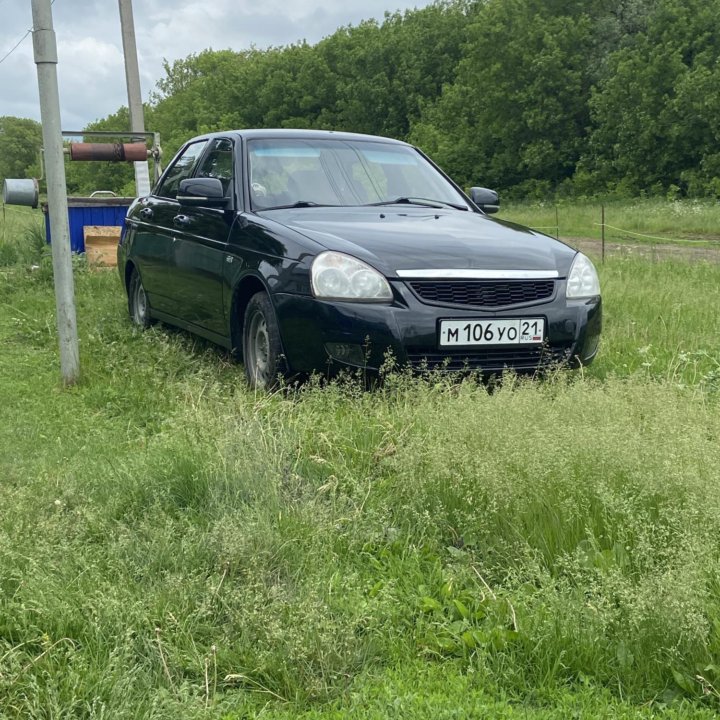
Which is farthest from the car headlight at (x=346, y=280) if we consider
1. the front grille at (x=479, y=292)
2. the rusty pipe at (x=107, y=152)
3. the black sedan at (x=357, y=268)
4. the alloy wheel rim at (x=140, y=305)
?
the rusty pipe at (x=107, y=152)

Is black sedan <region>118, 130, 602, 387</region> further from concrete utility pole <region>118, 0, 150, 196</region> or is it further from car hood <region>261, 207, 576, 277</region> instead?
concrete utility pole <region>118, 0, 150, 196</region>

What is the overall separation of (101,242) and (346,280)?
324 inches

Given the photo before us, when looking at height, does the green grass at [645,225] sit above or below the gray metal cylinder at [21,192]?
below

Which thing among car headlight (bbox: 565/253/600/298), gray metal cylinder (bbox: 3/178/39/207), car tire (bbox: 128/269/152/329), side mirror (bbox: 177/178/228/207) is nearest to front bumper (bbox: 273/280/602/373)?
car headlight (bbox: 565/253/600/298)

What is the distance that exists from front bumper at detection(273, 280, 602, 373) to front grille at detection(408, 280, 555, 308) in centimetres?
4

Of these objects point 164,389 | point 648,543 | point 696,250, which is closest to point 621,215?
point 696,250

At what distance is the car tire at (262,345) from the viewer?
16.9 feet

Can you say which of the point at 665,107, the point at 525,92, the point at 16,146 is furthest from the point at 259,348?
the point at 16,146

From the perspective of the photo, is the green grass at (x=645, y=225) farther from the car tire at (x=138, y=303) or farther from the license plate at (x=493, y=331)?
the license plate at (x=493, y=331)

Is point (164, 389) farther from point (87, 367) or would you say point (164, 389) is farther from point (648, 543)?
point (648, 543)

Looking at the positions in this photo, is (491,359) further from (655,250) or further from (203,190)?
(655,250)

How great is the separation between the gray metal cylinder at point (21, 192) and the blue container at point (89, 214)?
0.93 m

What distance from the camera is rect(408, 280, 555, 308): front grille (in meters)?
4.91

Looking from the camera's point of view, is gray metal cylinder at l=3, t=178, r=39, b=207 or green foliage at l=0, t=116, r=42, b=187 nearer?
gray metal cylinder at l=3, t=178, r=39, b=207
